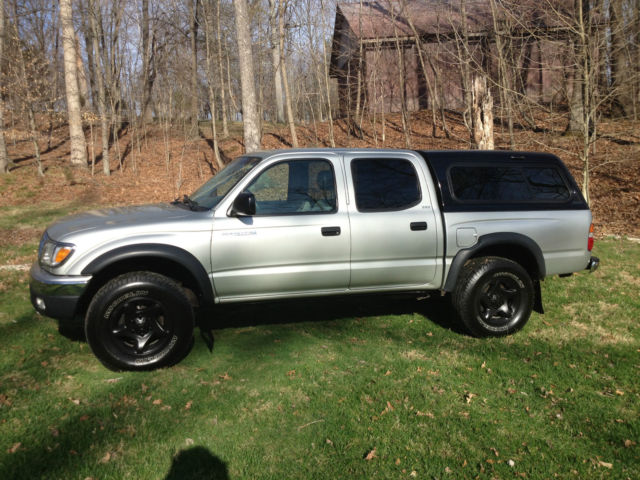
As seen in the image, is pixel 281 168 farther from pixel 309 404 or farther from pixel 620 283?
pixel 620 283

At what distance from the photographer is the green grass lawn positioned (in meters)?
3.04

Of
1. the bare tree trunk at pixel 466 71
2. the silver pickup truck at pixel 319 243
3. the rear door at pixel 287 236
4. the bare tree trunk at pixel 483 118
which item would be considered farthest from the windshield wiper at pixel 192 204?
the bare tree trunk at pixel 466 71

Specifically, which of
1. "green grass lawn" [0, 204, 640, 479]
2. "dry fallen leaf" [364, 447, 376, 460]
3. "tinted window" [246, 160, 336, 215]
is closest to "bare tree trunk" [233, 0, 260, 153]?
"green grass lawn" [0, 204, 640, 479]

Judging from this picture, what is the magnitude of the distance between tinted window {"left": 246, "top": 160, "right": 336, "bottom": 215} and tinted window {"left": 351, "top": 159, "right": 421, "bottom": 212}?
28cm

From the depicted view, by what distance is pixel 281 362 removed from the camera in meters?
4.39

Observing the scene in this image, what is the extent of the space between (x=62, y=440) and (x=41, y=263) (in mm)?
1635

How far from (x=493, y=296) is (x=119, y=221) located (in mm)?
3765

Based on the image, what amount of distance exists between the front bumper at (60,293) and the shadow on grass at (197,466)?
5.42 feet

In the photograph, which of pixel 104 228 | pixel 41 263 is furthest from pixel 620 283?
pixel 41 263

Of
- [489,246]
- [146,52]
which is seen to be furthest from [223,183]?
[146,52]

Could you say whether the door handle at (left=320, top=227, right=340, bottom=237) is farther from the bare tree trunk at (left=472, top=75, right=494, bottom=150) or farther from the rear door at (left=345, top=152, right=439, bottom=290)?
the bare tree trunk at (left=472, top=75, right=494, bottom=150)

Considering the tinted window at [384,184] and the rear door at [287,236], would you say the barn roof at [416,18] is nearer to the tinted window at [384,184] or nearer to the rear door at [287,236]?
Result: the tinted window at [384,184]

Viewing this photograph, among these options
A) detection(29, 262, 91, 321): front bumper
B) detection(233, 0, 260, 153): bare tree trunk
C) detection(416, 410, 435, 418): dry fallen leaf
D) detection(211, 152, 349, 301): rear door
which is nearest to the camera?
detection(416, 410, 435, 418): dry fallen leaf

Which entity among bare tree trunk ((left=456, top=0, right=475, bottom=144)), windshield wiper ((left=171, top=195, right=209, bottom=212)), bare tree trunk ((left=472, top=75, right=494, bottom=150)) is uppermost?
bare tree trunk ((left=456, top=0, right=475, bottom=144))
